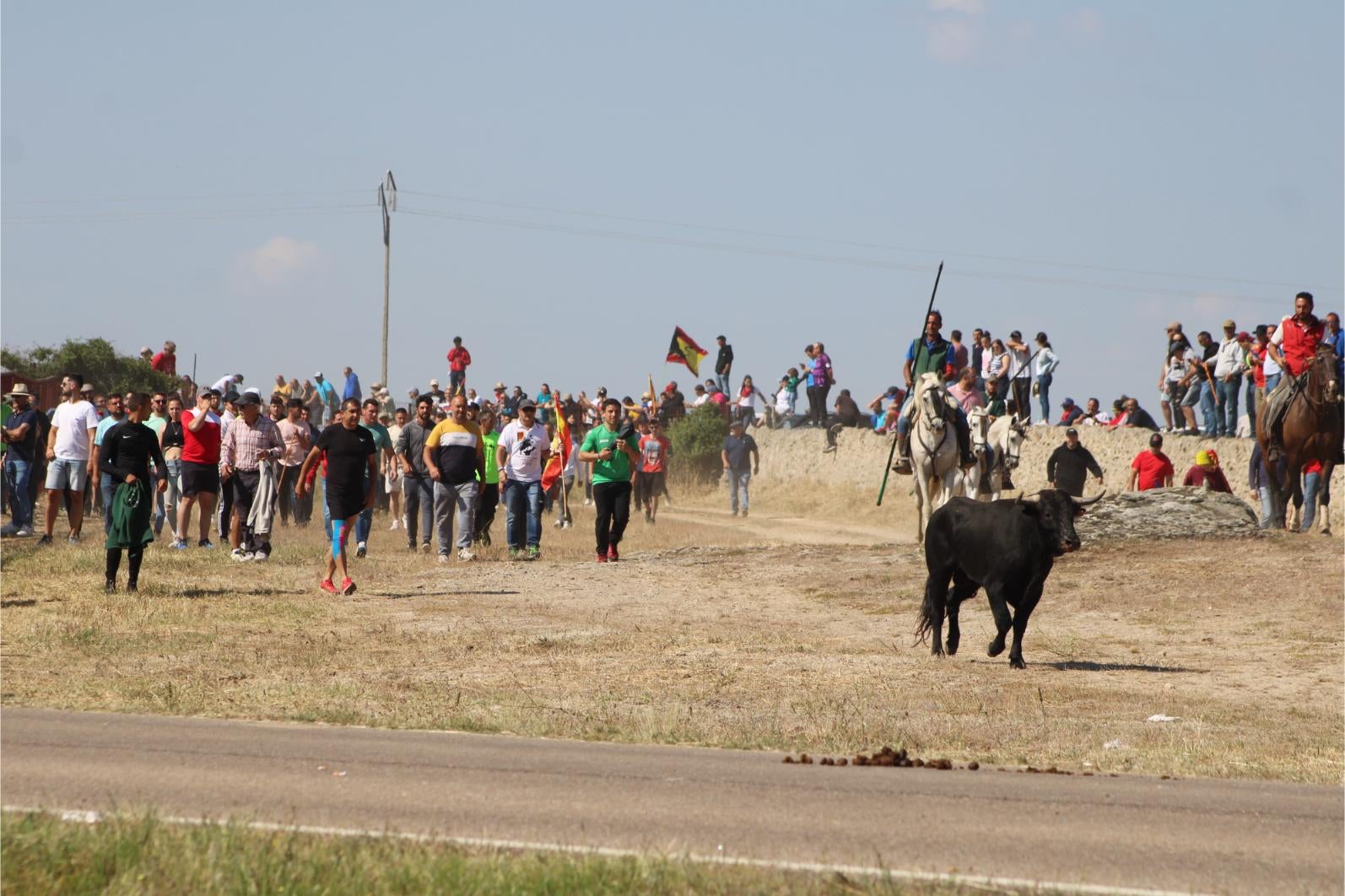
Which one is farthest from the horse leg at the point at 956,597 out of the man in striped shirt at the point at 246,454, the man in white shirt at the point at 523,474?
the man in striped shirt at the point at 246,454

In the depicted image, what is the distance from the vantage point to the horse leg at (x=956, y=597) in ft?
45.9

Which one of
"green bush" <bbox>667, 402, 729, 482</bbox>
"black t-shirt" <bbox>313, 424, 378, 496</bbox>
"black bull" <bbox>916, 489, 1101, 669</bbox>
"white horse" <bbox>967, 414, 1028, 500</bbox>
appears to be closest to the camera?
"black bull" <bbox>916, 489, 1101, 669</bbox>

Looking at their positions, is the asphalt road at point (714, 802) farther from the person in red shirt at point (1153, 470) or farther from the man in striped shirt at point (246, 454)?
the person in red shirt at point (1153, 470)

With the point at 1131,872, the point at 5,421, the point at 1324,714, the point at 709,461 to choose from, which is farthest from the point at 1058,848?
the point at 709,461

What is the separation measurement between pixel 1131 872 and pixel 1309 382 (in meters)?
17.0

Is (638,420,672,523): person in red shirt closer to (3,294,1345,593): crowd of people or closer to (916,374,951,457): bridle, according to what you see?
(3,294,1345,593): crowd of people

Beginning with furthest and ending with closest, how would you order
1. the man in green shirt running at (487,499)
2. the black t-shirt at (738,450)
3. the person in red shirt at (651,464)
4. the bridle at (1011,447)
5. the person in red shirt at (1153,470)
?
the black t-shirt at (738,450) < the person in red shirt at (651,464) < the bridle at (1011,447) < the person in red shirt at (1153,470) < the man in green shirt running at (487,499)

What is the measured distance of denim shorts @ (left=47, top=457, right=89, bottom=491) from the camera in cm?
2205

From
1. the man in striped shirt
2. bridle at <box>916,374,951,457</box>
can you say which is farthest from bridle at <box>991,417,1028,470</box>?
the man in striped shirt

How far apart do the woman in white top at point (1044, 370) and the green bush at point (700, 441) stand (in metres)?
11.8

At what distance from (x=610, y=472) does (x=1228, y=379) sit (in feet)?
45.1

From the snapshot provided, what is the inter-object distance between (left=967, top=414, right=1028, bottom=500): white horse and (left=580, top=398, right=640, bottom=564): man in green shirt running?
5315 mm

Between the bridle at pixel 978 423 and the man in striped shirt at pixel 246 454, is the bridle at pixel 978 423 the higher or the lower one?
the higher one

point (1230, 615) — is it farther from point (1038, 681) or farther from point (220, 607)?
point (220, 607)
